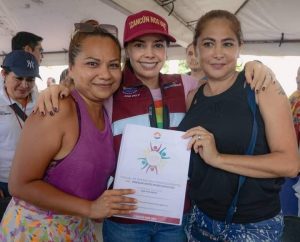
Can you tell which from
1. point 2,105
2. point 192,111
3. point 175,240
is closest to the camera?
point 192,111

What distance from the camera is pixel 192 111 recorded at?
1.77 m

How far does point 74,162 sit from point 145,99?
23.9 inches

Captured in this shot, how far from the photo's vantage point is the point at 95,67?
1629 millimetres

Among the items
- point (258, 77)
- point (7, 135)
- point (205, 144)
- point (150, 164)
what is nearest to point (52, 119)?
point (150, 164)

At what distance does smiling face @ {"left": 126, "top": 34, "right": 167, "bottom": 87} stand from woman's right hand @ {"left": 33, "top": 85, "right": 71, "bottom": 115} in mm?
502

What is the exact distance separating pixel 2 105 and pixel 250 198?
2.40m

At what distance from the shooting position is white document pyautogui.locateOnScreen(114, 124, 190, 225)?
160 cm

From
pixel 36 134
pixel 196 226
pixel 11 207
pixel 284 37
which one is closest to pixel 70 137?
pixel 36 134

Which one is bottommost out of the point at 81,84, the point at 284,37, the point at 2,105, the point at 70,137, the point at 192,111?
the point at 70,137

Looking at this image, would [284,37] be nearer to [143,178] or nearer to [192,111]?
[192,111]

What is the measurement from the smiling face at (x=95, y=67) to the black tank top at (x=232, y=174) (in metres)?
0.53

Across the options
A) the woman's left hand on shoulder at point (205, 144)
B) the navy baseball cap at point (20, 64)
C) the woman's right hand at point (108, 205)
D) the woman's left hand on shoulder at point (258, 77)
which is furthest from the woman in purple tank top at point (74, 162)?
the navy baseball cap at point (20, 64)

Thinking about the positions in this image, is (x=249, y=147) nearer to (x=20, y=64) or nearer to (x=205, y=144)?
(x=205, y=144)

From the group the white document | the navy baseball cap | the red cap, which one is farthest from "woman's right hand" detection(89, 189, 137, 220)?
the navy baseball cap
